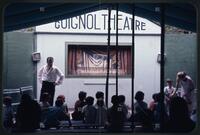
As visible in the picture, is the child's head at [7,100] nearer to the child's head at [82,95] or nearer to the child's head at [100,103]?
the child's head at [82,95]

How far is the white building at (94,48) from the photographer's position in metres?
3.62

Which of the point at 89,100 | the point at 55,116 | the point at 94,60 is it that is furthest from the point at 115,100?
the point at 55,116

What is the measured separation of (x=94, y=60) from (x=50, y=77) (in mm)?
312

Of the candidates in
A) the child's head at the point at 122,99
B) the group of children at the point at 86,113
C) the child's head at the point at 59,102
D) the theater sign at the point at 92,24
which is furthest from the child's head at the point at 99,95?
the theater sign at the point at 92,24

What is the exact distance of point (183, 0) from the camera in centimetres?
367

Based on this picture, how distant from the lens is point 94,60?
11.9ft

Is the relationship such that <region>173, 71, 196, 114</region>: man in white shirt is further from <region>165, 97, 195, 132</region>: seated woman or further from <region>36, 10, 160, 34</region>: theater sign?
<region>36, 10, 160, 34</region>: theater sign

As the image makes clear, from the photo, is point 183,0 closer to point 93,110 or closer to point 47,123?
point 93,110

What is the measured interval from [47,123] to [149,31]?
2.94 ft

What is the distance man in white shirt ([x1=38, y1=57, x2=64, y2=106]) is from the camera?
3.64 metres

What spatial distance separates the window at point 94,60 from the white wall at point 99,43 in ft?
0.11

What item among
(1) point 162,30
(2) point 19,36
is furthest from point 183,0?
(2) point 19,36

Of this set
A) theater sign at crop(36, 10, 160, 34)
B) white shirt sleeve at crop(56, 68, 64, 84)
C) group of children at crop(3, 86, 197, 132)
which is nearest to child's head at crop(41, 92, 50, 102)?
group of children at crop(3, 86, 197, 132)

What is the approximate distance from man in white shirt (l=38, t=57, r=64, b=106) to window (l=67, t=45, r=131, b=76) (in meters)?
0.08
